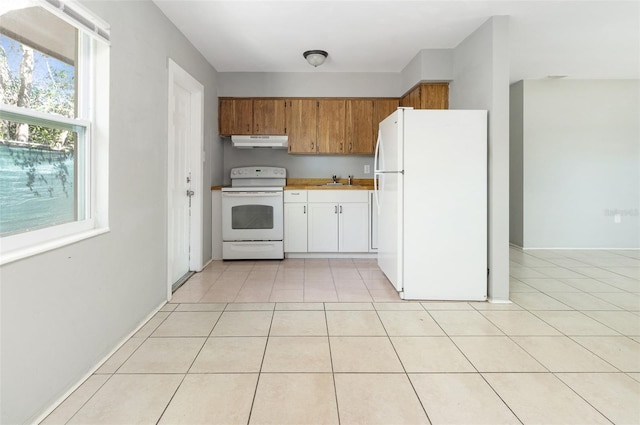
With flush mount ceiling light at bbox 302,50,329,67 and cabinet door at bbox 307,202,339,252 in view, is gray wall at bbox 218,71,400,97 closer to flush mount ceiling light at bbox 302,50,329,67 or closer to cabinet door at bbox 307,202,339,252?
flush mount ceiling light at bbox 302,50,329,67

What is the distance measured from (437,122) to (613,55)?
2748 mm

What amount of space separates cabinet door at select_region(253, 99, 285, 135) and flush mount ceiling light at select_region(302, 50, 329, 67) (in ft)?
2.95

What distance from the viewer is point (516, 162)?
5262mm

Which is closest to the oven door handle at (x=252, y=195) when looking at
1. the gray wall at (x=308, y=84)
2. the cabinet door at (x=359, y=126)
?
the cabinet door at (x=359, y=126)

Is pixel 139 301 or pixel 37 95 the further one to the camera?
pixel 139 301

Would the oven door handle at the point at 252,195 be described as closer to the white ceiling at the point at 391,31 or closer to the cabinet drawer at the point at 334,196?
the cabinet drawer at the point at 334,196

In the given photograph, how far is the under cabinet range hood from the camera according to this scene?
187 inches

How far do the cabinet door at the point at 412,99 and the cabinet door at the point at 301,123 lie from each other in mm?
1129

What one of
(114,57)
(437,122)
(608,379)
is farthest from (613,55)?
(114,57)

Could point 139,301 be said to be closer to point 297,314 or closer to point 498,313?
point 297,314

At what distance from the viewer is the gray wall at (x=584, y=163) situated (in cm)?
511

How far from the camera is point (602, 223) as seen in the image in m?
5.17

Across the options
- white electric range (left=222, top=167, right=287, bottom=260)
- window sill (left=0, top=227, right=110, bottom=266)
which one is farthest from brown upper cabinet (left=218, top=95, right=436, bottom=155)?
window sill (left=0, top=227, right=110, bottom=266)

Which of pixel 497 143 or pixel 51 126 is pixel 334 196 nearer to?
pixel 497 143
